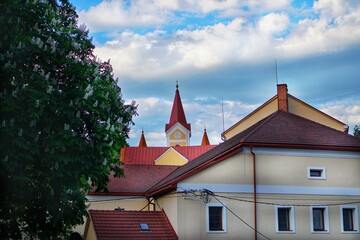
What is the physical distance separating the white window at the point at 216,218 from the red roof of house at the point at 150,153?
34.8 meters

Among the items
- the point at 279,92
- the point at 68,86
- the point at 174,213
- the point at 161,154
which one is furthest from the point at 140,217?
the point at 161,154

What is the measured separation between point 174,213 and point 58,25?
9677mm

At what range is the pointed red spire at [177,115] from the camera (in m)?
80.6

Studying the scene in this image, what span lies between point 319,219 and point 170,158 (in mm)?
35430

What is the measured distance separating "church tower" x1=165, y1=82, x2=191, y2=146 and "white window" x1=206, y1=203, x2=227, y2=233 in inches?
2218

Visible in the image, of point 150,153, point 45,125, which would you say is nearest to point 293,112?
point 45,125

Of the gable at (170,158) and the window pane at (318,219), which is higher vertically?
the gable at (170,158)

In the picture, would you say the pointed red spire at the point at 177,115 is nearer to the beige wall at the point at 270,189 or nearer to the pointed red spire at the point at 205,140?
the pointed red spire at the point at 205,140

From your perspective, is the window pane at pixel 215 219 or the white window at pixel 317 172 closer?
the window pane at pixel 215 219

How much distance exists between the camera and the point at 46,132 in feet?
54.4

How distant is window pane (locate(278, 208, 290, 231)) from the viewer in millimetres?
24431

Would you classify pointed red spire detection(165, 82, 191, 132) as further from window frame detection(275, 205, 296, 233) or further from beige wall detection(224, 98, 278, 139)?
window frame detection(275, 205, 296, 233)

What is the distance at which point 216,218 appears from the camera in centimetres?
2381

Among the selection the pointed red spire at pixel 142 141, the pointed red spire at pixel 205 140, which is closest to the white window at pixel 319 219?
→ the pointed red spire at pixel 142 141
